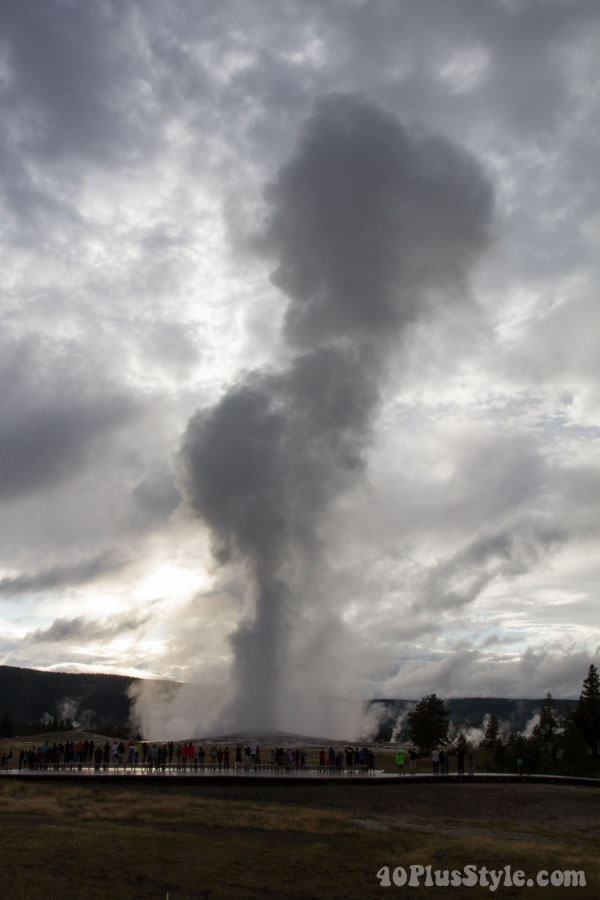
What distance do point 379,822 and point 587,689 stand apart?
7444 cm

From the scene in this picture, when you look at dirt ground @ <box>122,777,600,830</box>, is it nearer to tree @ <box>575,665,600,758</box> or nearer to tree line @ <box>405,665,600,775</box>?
tree line @ <box>405,665,600,775</box>

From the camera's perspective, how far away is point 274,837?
20.4 m

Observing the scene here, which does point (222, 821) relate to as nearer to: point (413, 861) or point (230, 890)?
point (413, 861)

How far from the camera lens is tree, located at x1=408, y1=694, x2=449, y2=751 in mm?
70125

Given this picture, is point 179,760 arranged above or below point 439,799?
below

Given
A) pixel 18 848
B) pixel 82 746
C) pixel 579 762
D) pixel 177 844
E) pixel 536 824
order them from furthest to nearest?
1. pixel 579 762
2. pixel 82 746
3. pixel 536 824
4. pixel 177 844
5. pixel 18 848

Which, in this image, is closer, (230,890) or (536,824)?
(230,890)

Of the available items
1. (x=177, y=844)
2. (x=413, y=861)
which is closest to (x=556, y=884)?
(x=413, y=861)

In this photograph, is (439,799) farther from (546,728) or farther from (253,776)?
(546,728)

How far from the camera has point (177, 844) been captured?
18.4m

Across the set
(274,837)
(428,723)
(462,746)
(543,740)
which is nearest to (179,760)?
(462,746)

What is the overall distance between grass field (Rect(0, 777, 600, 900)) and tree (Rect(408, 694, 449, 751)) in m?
39.6

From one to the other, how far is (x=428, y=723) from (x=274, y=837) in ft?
175

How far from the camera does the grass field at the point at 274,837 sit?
48.2 feet
